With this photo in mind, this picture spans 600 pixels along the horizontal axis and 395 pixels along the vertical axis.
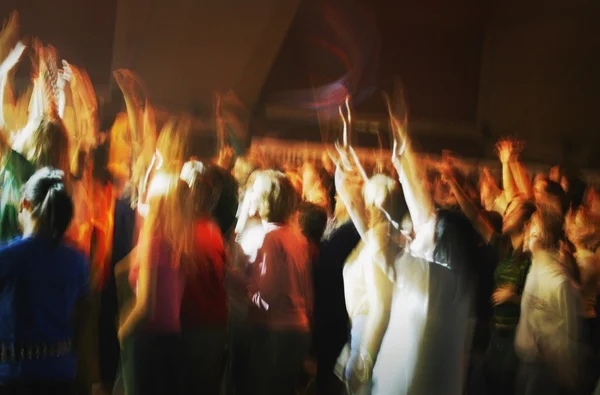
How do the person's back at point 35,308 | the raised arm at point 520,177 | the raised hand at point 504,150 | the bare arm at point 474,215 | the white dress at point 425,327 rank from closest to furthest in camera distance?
the person's back at point 35,308
the white dress at point 425,327
the bare arm at point 474,215
the raised arm at point 520,177
the raised hand at point 504,150

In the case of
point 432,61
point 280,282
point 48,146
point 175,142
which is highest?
point 432,61

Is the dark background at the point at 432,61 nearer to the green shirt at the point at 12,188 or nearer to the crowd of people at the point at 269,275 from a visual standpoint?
the crowd of people at the point at 269,275

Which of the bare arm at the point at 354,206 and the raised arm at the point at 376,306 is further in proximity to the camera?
the bare arm at the point at 354,206

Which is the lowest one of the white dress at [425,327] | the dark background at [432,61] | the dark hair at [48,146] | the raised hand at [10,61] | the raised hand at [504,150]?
the white dress at [425,327]

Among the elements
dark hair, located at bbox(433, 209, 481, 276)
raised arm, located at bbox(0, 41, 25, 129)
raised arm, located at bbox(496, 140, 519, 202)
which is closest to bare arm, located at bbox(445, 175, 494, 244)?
dark hair, located at bbox(433, 209, 481, 276)

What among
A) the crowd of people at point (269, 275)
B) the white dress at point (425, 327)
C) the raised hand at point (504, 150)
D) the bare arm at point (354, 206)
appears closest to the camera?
the crowd of people at point (269, 275)

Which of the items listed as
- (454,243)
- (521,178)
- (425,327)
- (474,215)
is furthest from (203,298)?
(521,178)

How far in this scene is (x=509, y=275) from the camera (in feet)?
7.91

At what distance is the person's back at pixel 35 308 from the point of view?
5.55 feet

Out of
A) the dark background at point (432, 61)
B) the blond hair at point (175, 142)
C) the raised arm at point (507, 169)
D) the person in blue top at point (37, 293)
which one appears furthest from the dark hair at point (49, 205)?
the raised arm at point (507, 169)

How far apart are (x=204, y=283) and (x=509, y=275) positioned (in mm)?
1252

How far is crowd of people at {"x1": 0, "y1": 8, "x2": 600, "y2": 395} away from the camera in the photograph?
1848 millimetres

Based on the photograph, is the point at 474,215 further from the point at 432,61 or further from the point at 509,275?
the point at 432,61

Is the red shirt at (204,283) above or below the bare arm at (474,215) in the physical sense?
below
